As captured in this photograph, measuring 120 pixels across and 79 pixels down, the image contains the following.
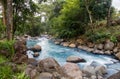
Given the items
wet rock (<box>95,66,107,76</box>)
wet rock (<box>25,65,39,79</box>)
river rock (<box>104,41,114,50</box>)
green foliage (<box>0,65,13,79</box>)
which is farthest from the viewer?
river rock (<box>104,41,114,50</box>)

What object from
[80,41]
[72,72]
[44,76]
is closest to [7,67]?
[44,76]

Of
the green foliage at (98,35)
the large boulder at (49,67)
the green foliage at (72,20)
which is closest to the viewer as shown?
the large boulder at (49,67)

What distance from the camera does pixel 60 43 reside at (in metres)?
21.7

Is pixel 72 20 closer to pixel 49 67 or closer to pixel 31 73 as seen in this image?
pixel 49 67

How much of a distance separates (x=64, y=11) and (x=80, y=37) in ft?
10.7

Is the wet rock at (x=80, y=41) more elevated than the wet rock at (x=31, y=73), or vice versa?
the wet rock at (x=31, y=73)

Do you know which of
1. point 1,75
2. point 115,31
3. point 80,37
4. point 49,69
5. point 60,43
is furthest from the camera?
point 60,43

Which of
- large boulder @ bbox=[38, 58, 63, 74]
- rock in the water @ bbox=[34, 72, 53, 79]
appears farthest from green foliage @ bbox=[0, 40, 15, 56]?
rock in the water @ bbox=[34, 72, 53, 79]

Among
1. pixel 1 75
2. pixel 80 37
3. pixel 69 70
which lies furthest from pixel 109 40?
pixel 1 75

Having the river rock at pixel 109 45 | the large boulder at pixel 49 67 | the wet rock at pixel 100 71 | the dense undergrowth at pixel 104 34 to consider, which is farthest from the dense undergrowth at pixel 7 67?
the dense undergrowth at pixel 104 34

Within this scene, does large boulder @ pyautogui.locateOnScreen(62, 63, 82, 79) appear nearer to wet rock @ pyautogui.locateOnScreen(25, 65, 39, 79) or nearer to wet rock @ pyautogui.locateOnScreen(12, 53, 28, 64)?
wet rock @ pyautogui.locateOnScreen(25, 65, 39, 79)

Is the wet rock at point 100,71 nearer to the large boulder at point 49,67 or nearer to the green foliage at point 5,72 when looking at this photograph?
the large boulder at point 49,67

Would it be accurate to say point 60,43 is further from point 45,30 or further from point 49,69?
point 45,30

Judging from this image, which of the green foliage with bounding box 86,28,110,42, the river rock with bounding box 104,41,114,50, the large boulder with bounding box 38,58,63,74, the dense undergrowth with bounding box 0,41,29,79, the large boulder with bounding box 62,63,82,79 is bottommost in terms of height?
the river rock with bounding box 104,41,114,50
